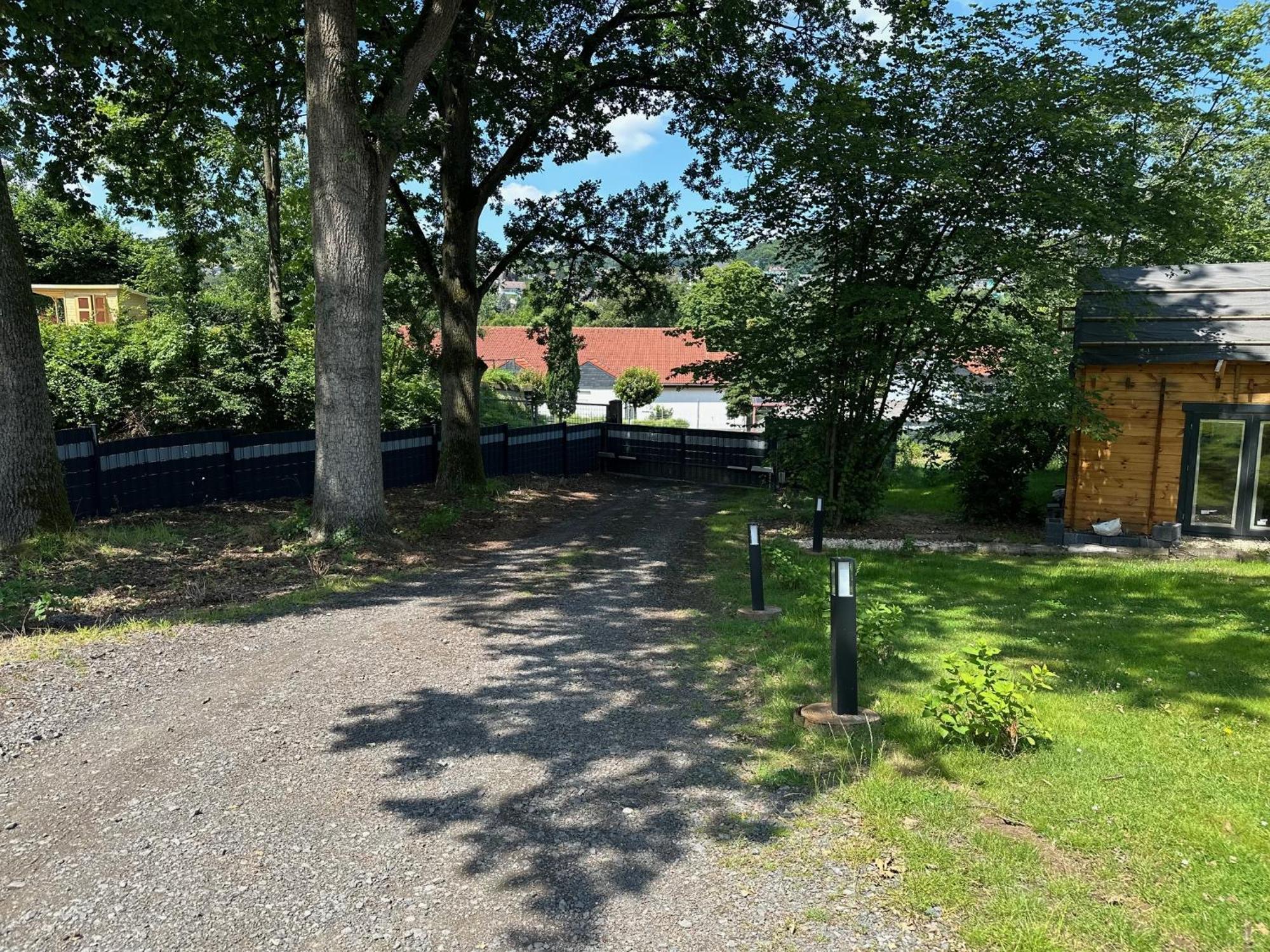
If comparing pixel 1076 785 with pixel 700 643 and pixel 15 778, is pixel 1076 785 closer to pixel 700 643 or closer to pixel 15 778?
pixel 700 643

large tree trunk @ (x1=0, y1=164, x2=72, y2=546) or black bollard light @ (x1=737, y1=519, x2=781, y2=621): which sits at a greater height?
large tree trunk @ (x1=0, y1=164, x2=72, y2=546)

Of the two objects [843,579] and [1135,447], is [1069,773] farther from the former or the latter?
[1135,447]

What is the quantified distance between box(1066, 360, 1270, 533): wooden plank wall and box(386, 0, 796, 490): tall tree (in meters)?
7.85

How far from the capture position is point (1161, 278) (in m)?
14.9

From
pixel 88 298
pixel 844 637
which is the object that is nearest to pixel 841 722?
pixel 844 637

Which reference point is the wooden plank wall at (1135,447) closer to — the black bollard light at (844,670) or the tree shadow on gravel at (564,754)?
the tree shadow on gravel at (564,754)

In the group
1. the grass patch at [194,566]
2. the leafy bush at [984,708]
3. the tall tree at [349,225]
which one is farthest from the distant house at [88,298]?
the leafy bush at [984,708]

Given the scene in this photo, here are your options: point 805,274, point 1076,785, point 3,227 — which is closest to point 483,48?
point 805,274

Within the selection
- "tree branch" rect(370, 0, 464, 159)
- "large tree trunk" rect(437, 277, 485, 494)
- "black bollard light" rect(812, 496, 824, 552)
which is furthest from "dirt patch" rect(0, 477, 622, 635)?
"tree branch" rect(370, 0, 464, 159)

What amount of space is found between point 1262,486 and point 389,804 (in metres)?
14.7

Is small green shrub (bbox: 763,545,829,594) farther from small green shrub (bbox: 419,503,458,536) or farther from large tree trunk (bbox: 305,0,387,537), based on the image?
large tree trunk (bbox: 305,0,387,537)

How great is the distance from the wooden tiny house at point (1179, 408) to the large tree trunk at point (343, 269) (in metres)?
10.9

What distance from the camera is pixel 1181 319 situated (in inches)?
532

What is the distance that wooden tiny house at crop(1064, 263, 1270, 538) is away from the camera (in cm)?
1320
